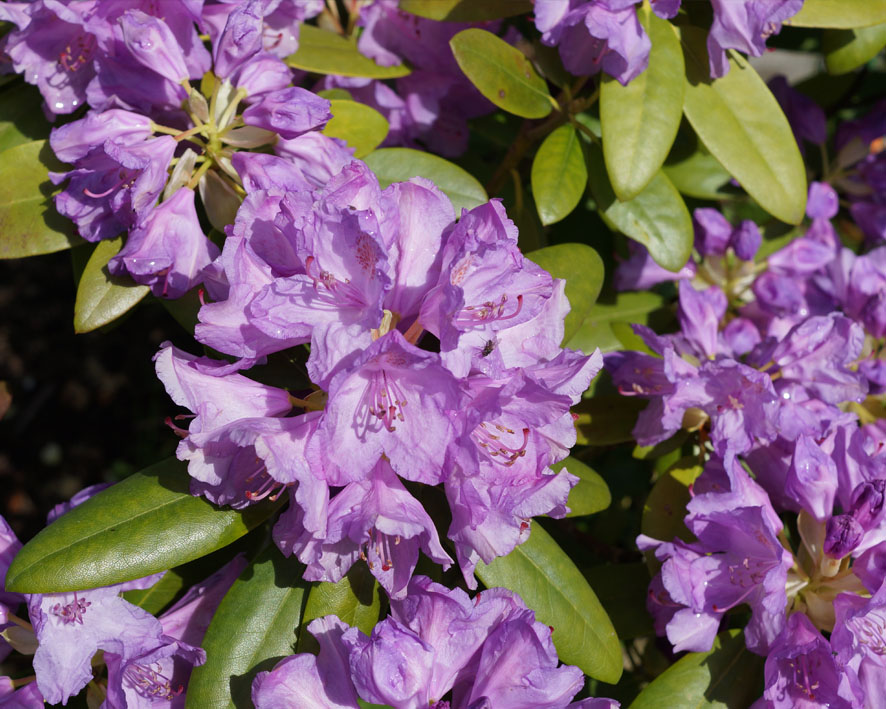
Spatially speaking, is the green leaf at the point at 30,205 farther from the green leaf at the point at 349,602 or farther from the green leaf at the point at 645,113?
the green leaf at the point at 645,113

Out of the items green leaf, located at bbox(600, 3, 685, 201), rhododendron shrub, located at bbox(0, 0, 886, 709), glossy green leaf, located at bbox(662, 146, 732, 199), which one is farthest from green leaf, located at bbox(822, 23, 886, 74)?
green leaf, located at bbox(600, 3, 685, 201)

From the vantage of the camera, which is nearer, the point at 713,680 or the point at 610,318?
the point at 713,680

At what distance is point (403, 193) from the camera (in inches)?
43.6

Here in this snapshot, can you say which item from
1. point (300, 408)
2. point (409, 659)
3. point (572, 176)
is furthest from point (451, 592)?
point (572, 176)

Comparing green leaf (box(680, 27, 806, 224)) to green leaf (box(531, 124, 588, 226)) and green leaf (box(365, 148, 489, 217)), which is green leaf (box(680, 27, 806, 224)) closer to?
green leaf (box(531, 124, 588, 226))

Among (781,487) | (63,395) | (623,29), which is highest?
(623,29)

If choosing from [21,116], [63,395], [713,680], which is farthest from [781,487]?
[63,395]

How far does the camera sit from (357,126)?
149 cm

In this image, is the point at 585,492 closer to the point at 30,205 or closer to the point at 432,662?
the point at 432,662

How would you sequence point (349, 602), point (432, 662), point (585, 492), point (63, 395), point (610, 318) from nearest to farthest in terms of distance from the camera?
point (432, 662) < point (349, 602) < point (585, 492) < point (610, 318) < point (63, 395)

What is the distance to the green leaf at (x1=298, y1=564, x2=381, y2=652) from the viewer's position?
120 centimetres

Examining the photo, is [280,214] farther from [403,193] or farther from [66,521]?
[66,521]

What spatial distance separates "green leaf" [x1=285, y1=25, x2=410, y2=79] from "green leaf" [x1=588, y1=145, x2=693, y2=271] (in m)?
0.41

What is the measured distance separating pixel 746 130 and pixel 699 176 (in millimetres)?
330
